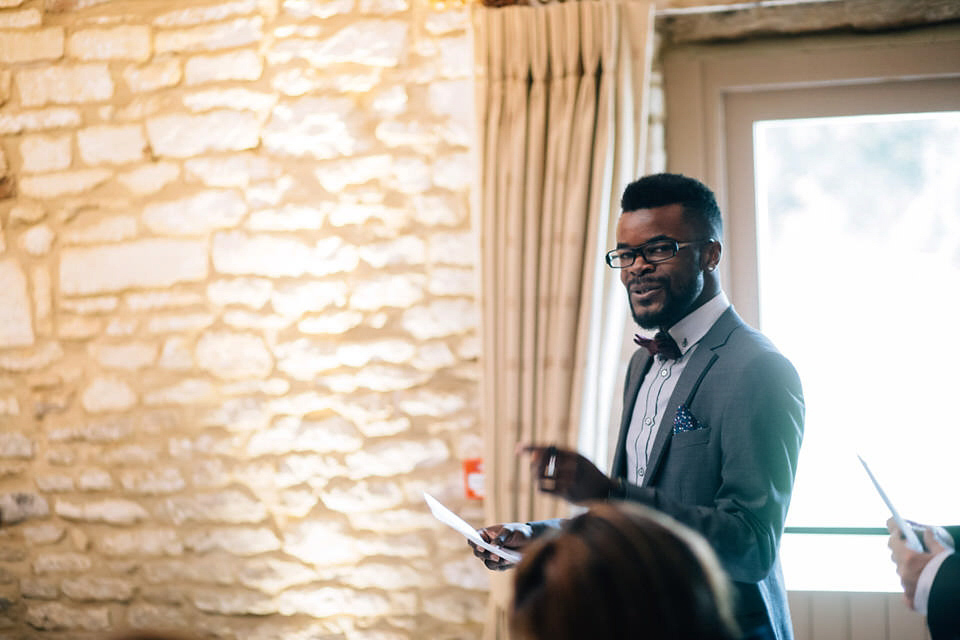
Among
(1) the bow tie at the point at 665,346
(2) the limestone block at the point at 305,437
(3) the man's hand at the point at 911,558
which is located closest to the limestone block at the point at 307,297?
(2) the limestone block at the point at 305,437

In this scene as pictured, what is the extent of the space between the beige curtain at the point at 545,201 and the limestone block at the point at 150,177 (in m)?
1.27

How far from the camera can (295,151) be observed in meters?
3.15

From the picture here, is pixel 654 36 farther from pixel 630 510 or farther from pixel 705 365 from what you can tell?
pixel 630 510

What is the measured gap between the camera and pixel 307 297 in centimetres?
312

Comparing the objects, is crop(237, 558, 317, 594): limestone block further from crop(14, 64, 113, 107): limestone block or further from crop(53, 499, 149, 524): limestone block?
crop(14, 64, 113, 107): limestone block

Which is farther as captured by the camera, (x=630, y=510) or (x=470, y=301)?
(x=470, y=301)

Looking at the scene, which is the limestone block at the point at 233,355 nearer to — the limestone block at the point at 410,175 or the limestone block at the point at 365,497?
the limestone block at the point at 365,497

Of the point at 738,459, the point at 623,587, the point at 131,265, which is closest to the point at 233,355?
the point at 131,265

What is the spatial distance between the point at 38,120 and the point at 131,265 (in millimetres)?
747

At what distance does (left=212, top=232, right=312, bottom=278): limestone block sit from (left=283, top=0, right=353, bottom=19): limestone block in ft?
2.82

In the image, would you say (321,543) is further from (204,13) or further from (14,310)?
(204,13)

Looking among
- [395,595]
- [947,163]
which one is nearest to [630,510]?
[395,595]

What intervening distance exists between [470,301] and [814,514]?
1.40m

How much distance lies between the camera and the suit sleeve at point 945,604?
4.40ft
